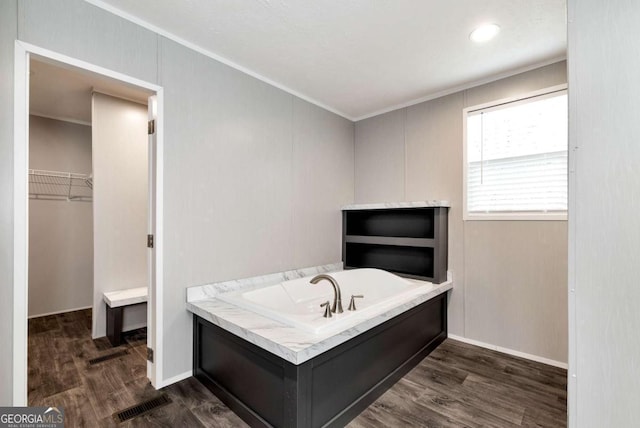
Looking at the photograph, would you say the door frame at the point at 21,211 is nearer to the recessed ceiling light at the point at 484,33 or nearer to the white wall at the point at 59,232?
the recessed ceiling light at the point at 484,33

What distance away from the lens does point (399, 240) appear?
3.14 metres

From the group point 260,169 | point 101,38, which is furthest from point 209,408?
point 101,38

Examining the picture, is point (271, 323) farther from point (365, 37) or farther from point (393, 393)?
point (365, 37)

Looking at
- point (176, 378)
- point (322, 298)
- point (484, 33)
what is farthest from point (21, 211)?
point (484, 33)

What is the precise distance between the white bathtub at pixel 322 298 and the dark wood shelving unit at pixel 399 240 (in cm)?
32

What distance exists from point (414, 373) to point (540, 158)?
209 cm

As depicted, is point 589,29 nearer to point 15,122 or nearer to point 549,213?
point 549,213

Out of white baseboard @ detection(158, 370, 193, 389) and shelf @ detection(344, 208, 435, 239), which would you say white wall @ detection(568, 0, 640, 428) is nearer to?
shelf @ detection(344, 208, 435, 239)

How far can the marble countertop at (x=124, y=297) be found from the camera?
2.80 metres

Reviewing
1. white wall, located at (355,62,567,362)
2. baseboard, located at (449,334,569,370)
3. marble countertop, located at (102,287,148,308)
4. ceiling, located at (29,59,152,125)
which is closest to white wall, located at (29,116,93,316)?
ceiling, located at (29,59,152,125)

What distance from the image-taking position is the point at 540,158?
8.27 ft

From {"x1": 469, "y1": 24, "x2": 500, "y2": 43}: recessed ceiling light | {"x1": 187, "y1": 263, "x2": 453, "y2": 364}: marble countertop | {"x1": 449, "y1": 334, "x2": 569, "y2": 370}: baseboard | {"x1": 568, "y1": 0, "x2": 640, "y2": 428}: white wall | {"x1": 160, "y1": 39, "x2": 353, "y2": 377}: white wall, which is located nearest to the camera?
{"x1": 568, "y1": 0, "x2": 640, "y2": 428}: white wall

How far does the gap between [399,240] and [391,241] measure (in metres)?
0.09

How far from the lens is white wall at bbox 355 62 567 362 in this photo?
8.07 ft
